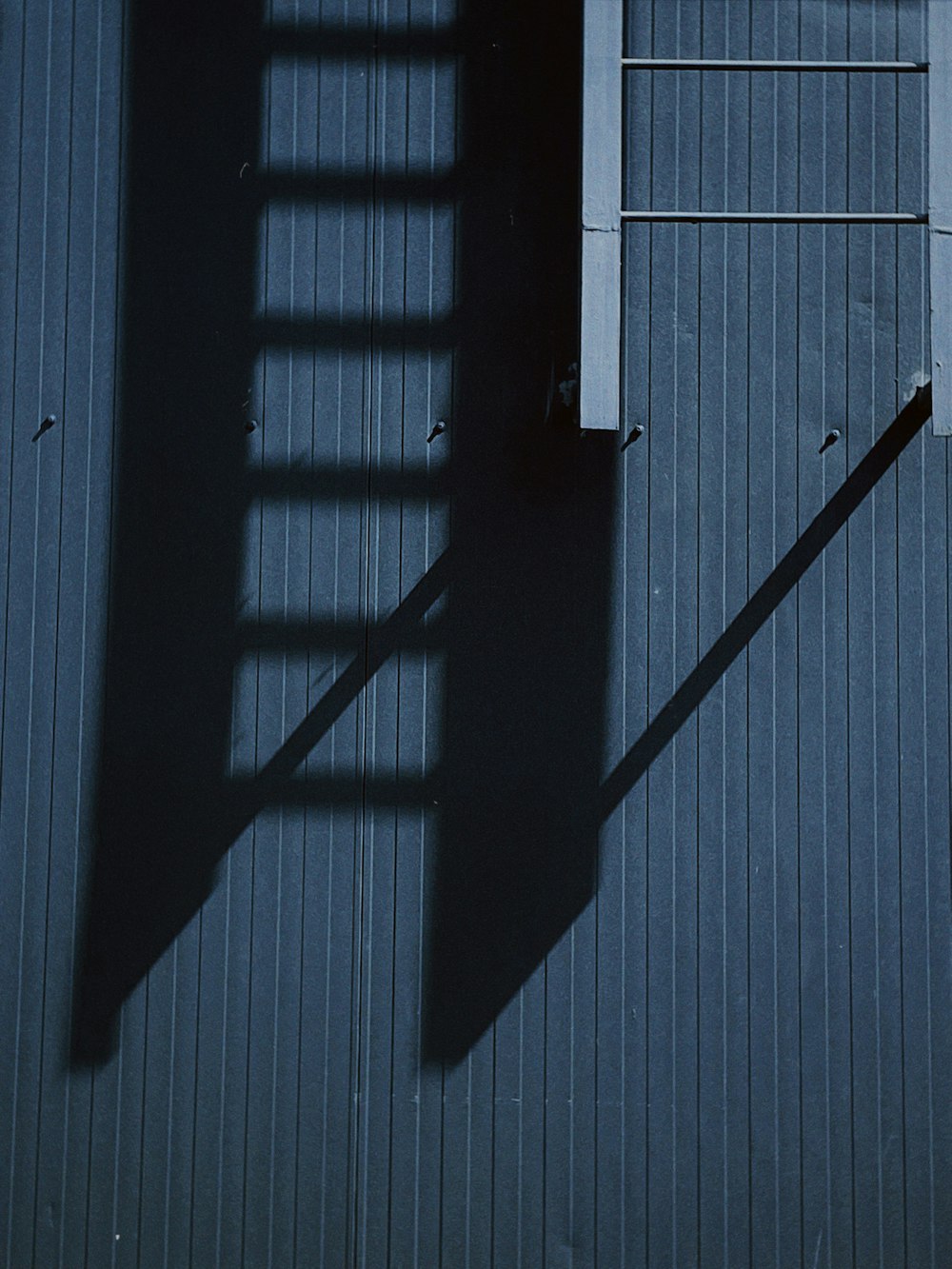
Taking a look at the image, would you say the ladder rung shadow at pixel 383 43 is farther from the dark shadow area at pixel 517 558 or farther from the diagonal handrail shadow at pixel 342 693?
the diagonal handrail shadow at pixel 342 693

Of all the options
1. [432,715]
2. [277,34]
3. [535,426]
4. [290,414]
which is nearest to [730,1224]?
[432,715]

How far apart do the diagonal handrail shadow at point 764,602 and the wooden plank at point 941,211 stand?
364 millimetres

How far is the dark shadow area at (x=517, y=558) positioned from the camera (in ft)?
14.5

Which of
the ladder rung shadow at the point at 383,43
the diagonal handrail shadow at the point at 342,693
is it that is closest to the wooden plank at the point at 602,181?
the ladder rung shadow at the point at 383,43

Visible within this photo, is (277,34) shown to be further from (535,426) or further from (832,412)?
(832,412)

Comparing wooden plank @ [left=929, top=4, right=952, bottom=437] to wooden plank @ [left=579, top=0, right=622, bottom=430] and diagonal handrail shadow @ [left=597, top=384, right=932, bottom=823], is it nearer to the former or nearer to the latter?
diagonal handrail shadow @ [left=597, top=384, right=932, bottom=823]

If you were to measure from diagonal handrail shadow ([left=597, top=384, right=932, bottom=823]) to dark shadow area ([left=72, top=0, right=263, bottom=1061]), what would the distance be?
172 centimetres

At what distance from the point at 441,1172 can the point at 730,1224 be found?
3.94 ft

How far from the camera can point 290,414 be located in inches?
180

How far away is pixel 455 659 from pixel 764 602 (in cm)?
134

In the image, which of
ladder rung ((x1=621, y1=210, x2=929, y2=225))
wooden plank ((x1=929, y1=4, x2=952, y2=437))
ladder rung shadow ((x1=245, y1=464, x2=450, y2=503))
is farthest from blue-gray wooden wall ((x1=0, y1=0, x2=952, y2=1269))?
wooden plank ((x1=929, y1=4, x2=952, y2=437))

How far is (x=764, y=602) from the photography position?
14.9 feet

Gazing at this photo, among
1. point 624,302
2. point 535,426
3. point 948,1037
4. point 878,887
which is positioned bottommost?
point 948,1037

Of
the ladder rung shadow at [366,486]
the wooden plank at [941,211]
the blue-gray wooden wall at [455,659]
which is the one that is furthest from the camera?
the ladder rung shadow at [366,486]
